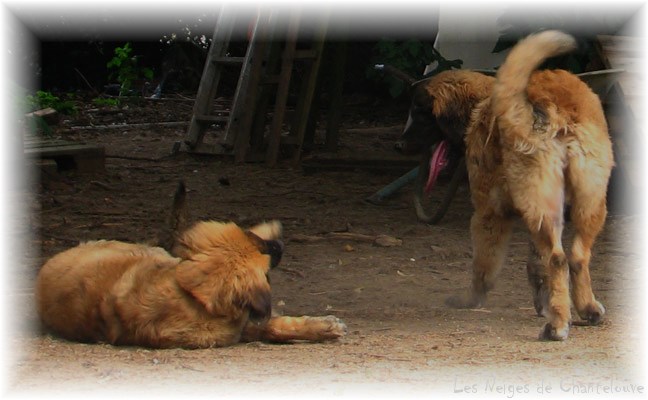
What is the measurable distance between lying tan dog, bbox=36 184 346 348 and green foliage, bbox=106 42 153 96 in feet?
40.9

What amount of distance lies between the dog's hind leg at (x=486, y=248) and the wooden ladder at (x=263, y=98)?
659 cm

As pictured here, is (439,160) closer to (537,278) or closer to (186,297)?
(537,278)

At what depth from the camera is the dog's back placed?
18.2ft

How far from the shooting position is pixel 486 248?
21.4 ft

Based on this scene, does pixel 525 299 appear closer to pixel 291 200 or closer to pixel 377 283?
pixel 377 283

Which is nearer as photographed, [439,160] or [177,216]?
[177,216]

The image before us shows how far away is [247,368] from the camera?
4.81 meters

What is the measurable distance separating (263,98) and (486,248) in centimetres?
724

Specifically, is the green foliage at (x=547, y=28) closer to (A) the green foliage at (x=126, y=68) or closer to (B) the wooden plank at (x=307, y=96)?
(B) the wooden plank at (x=307, y=96)

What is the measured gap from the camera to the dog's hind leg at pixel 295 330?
555 cm

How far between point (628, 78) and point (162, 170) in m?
6.31

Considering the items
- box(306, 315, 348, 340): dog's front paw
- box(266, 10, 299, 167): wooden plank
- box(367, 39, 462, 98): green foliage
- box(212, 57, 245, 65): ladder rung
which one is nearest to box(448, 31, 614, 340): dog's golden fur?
box(306, 315, 348, 340): dog's front paw

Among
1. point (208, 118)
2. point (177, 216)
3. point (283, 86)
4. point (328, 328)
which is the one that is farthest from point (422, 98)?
point (208, 118)

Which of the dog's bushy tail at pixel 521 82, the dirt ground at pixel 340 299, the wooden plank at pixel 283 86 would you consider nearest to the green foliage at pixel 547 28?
the dirt ground at pixel 340 299
